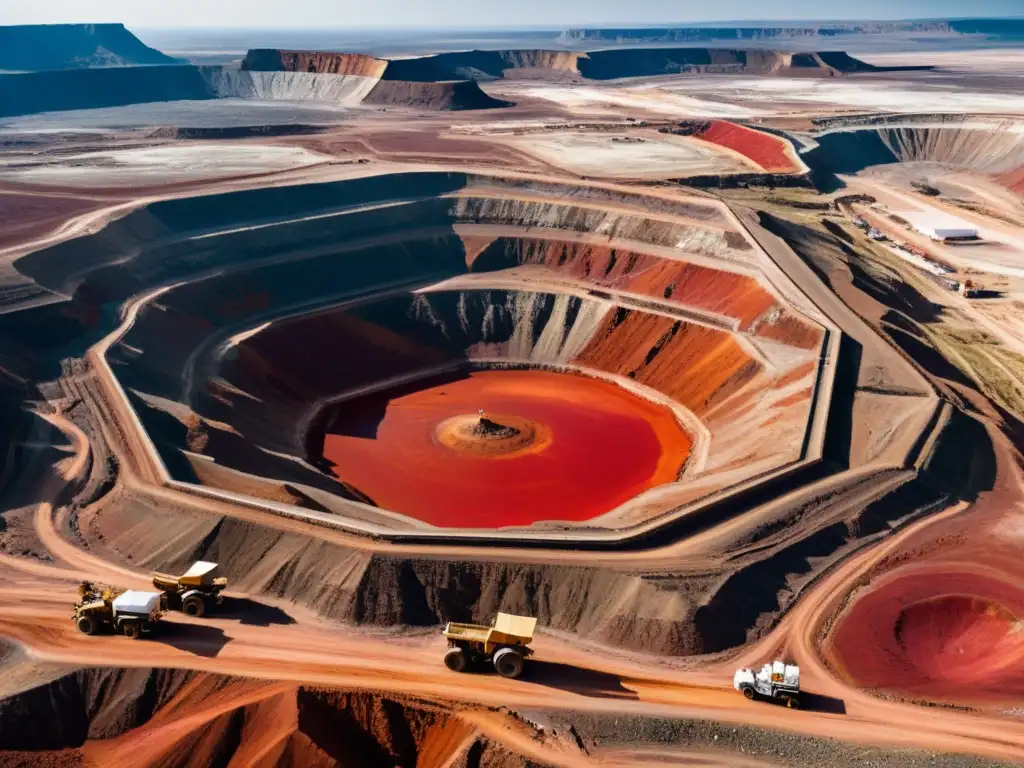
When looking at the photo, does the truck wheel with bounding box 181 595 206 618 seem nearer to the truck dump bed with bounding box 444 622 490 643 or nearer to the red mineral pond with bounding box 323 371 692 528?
the truck dump bed with bounding box 444 622 490 643

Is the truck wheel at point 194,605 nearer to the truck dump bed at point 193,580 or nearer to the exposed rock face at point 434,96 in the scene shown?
the truck dump bed at point 193,580

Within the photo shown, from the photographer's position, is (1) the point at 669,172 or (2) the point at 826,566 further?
(1) the point at 669,172

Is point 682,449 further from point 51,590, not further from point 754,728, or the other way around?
point 51,590

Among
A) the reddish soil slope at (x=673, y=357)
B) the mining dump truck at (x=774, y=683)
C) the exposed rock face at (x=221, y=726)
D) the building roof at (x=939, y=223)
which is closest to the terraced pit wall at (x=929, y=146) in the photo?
the building roof at (x=939, y=223)

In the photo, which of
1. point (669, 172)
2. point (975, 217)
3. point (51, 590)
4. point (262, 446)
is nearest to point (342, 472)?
point (262, 446)

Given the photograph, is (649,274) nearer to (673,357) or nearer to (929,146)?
(673,357)

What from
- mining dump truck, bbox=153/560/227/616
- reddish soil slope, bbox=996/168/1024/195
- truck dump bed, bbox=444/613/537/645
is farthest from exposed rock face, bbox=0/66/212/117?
truck dump bed, bbox=444/613/537/645

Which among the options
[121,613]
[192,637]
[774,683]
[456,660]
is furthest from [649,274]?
[121,613]
